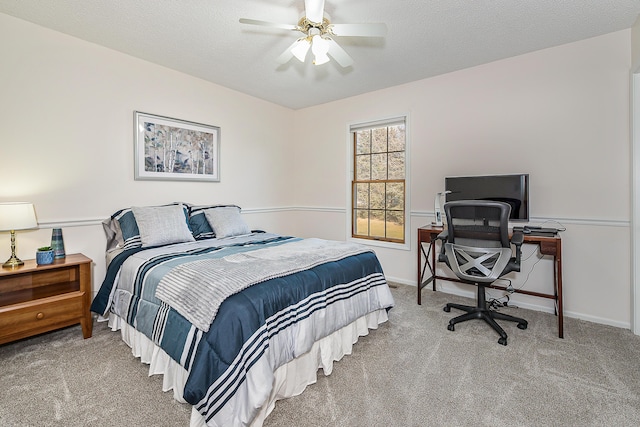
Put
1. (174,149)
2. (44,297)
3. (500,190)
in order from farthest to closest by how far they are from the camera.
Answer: (174,149) < (500,190) < (44,297)

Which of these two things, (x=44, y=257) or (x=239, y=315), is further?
(x=44, y=257)

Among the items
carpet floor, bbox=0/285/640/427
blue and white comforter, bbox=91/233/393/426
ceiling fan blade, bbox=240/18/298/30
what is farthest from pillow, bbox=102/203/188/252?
ceiling fan blade, bbox=240/18/298/30

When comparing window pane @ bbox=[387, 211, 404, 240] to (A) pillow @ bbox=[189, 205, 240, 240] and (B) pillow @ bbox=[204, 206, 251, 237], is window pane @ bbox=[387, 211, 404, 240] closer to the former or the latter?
(B) pillow @ bbox=[204, 206, 251, 237]

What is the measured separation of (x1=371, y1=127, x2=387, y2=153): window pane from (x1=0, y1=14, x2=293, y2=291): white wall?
84.5 inches

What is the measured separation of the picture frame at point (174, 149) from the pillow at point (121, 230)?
1.54 feet

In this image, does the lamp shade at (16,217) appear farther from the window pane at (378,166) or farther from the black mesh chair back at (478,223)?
the window pane at (378,166)

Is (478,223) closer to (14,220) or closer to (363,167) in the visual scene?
(363,167)

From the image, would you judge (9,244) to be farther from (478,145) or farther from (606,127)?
(606,127)

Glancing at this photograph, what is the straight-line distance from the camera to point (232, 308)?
1536 millimetres

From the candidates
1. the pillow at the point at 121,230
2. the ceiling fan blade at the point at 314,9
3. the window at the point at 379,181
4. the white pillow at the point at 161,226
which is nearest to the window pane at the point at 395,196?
the window at the point at 379,181

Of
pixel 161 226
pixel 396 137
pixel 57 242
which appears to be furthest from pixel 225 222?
pixel 396 137

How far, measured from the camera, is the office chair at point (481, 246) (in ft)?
7.72

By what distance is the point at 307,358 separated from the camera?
1.88 m

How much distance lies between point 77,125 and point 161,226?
3.87 ft
